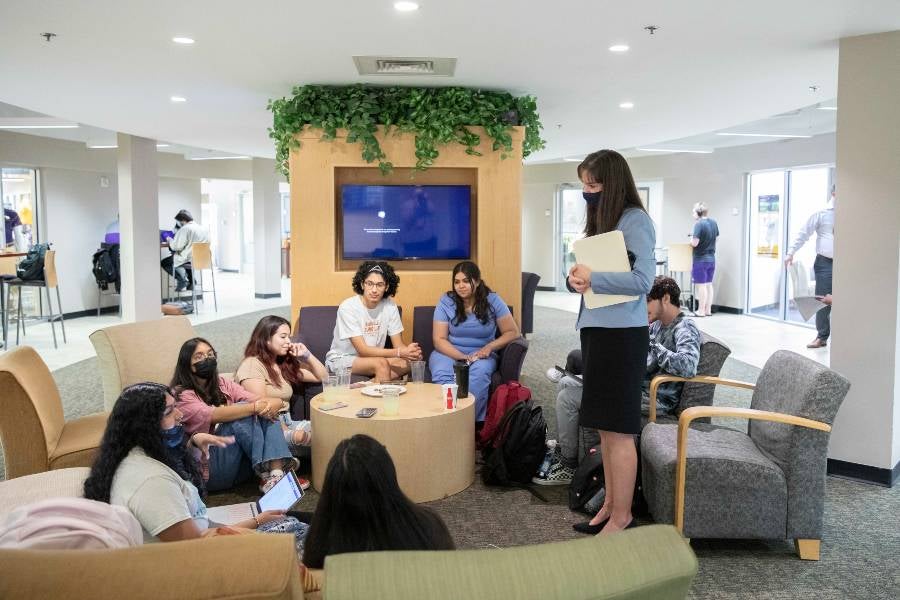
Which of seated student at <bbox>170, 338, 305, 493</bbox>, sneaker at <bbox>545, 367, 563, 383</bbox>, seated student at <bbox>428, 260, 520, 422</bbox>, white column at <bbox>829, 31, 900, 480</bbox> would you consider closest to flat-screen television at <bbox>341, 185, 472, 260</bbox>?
seated student at <bbox>428, 260, 520, 422</bbox>

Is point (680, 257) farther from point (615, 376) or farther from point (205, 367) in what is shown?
point (205, 367)

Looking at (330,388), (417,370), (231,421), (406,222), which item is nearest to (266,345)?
(330,388)

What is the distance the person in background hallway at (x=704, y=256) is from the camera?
12.0 m

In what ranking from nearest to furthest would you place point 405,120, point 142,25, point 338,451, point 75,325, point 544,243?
1. point 338,451
2. point 142,25
3. point 405,120
4. point 75,325
5. point 544,243

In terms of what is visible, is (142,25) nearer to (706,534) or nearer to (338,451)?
(338,451)

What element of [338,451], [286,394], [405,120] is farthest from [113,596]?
[405,120]

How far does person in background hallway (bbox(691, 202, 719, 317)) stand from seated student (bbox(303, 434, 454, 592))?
10.9m

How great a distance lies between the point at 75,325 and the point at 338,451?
10518 millimetres

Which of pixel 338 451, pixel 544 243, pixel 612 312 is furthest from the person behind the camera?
pixel 544 243

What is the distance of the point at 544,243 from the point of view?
1598cm

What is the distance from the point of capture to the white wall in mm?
10977

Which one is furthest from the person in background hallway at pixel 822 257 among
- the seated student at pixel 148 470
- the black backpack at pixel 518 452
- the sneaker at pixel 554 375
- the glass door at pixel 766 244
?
the seated student at pixel 148 470

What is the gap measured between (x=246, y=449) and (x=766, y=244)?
9959 millimetres

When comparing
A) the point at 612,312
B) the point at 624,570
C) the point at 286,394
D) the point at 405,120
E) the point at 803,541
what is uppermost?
the point at 405,120
